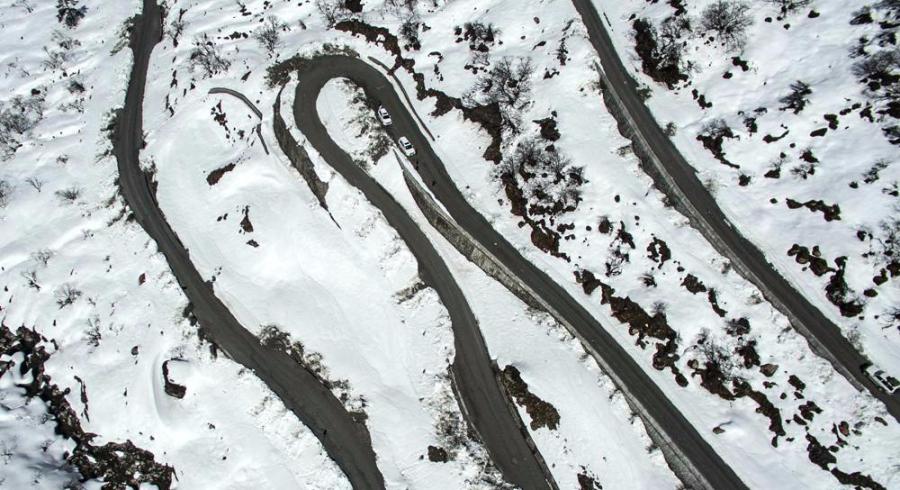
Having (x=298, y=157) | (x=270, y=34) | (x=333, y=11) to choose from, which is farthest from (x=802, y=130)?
(x=270, y=34)

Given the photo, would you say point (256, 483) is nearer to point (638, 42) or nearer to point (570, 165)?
point (570, 165)

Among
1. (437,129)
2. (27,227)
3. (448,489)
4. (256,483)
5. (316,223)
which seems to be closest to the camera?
(448,489)

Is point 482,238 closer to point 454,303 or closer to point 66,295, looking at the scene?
point 454,303

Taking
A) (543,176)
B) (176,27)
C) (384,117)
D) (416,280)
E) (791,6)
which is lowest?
(416,280)

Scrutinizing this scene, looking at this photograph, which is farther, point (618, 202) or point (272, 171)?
point (272, 171)

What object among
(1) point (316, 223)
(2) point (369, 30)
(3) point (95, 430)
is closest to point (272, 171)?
(1) point (316, 223)

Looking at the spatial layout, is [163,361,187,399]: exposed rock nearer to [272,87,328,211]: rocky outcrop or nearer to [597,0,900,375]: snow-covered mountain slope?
[272,87,328,211]: rocky outcrop
